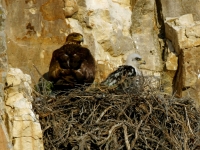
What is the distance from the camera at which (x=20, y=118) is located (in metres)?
8.55

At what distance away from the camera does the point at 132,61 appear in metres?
11.0

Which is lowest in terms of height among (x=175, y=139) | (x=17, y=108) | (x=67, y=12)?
(x=175, y=139)

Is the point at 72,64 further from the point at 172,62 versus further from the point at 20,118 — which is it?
the point at 20,118

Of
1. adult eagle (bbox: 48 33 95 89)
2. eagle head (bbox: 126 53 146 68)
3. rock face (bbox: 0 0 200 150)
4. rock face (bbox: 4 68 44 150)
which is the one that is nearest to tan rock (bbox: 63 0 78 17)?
rock face (bbox: 0 0 200 150)

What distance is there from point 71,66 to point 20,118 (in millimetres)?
1872

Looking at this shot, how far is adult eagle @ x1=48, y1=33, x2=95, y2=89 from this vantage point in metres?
10.2

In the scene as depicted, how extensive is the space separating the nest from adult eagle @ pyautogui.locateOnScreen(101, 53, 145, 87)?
287mm

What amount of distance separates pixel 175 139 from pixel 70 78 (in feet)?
5.63

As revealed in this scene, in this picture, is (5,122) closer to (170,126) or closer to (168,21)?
(170,126)

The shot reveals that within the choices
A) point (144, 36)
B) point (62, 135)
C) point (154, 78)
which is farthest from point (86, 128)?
point (144, 36)

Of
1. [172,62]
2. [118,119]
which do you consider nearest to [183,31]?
[172,62]

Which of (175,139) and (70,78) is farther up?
(70,78)

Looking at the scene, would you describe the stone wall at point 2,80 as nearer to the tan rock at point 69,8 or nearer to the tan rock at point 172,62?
the tan rock at point 69,8

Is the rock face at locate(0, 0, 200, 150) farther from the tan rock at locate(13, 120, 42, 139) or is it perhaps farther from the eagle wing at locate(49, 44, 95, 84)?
the tan rock at locate(13, 120, 42, 139)
